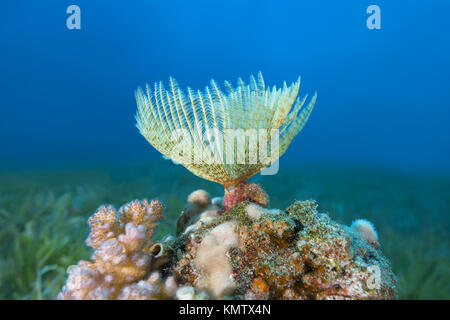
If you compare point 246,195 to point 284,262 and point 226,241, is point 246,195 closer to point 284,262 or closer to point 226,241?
point 226,241

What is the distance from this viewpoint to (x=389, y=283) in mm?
1827

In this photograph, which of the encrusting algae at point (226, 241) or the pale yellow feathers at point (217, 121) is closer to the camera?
the encrusting algae at point (226, 241)

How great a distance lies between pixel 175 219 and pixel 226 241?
7409mm

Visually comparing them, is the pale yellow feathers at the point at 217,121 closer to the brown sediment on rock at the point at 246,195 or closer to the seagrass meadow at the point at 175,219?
the brown sediment on rock at the point at 246,195

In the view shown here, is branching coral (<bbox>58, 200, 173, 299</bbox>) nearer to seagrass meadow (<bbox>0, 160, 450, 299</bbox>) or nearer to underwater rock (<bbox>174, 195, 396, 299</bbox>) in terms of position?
underwater rock (<bbox>174, 195, 396, 299</bbox>)

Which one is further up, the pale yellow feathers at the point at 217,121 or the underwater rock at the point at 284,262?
the pale yellow feathers at the point at 217,121

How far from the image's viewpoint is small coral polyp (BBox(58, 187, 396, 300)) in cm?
171

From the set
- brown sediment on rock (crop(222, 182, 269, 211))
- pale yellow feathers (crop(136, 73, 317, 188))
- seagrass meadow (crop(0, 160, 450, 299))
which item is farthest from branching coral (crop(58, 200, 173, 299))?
seagrass meadow (crop(0, 160, 450, 299))

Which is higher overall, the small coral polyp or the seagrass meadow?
the small coral polyp

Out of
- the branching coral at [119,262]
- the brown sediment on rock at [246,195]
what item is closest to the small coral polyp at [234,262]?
the branching coral at [119,262]

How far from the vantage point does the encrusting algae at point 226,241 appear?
174cm

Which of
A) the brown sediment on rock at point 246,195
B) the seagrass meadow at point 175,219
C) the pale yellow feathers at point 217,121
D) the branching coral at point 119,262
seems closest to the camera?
the branching coral at point 119,262
